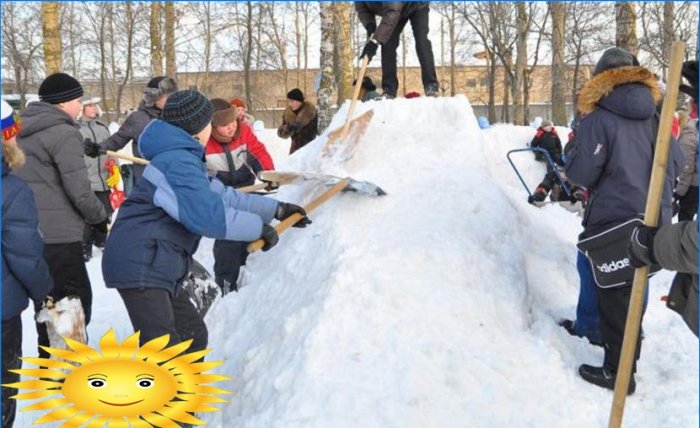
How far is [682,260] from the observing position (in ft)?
6.59

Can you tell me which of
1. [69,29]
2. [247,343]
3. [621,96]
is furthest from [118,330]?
[69,29]

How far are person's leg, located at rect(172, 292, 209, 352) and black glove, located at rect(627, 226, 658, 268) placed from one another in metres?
2.02

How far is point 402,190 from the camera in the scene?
433cm


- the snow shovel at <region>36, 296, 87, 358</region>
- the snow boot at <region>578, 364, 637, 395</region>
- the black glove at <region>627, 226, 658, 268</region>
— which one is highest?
the black glove at <region>627, 226, 658, 268</region>

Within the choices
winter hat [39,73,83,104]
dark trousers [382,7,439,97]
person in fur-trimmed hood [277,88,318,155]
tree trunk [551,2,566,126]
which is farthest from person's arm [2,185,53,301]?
tree trunk [551,2,566,126]

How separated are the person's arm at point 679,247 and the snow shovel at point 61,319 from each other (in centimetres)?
301

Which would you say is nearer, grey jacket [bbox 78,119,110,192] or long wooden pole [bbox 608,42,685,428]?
long wooden pole [bbox 608,42,685,428]

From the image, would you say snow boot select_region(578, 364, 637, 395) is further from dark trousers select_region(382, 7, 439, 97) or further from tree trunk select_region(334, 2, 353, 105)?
tree trunk select_region(334, 2, 353, 105)

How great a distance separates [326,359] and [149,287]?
0.94m

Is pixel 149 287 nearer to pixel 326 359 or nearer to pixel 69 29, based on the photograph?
pixel 326 359

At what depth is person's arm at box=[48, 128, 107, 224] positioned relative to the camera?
339cm

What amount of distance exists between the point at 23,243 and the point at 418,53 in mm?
4332

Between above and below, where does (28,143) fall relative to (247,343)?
above

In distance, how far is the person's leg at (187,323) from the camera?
9.43 ft
